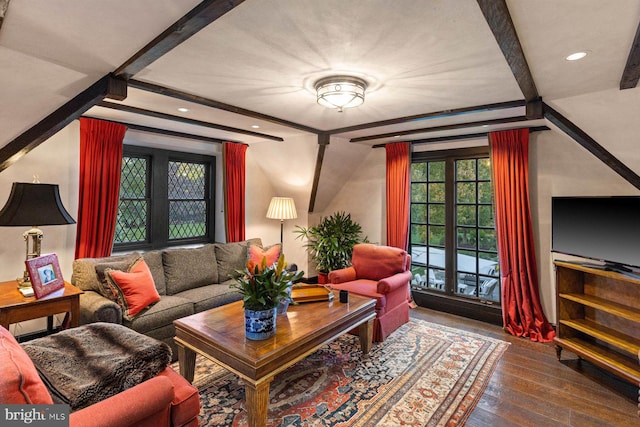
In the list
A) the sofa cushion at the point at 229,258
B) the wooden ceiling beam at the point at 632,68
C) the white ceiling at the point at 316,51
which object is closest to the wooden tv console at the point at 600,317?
the white ceiling at the point at 316,51

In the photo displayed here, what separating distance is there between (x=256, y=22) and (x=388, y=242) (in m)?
3.64

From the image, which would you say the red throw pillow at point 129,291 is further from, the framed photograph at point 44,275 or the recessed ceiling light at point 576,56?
the recessed ceiling light at point 576,56

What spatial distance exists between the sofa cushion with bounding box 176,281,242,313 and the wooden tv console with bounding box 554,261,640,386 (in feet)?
10.4

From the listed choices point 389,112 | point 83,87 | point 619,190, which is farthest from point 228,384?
point 619,190

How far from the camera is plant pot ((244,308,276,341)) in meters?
2.12

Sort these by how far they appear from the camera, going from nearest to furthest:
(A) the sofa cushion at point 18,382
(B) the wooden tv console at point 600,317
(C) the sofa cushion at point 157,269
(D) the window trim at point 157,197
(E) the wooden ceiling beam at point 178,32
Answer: (A) the sofa cushion at point 18,382, (E) the wooden ceiling beam at point 178,32, (B) the wooden tv console at point 600,317, (C) the sofa cushion at point 157,269, (D) the window trim at point 157,197

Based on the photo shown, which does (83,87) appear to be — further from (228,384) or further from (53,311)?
(228,384)

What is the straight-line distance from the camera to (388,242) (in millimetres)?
4699

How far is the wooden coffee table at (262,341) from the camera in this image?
1.91 metres

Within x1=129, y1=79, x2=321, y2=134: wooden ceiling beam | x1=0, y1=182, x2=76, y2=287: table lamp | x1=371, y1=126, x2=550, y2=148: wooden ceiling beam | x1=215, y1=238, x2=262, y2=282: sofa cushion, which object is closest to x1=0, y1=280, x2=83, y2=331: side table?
x1=0, y1=182, x2=76, y2=287: table lamp

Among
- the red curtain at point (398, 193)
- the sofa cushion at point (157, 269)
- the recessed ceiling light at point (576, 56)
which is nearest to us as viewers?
the recessed ceiling light at point (576, 56)

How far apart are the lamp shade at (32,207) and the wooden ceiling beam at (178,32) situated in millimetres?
1250

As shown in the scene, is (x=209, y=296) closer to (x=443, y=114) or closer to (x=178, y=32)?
(x=178, y=32)

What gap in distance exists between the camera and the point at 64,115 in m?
2.37
